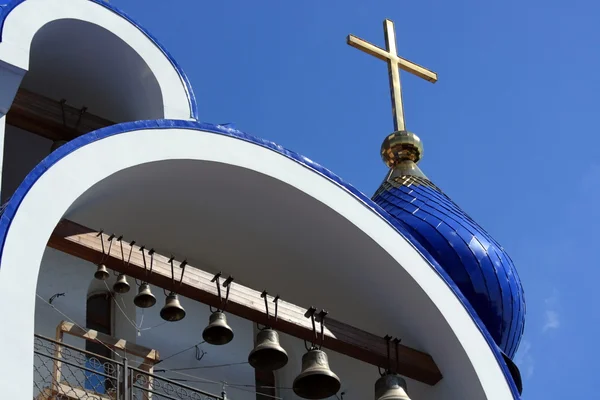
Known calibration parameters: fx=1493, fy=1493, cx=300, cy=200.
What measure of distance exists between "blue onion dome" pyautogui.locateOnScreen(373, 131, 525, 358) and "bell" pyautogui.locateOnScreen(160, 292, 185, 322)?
260 centimetres

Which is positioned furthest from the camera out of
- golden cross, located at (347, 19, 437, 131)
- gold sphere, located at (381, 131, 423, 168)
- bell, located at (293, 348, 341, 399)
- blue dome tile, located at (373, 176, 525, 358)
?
golden cross, located at (347, 19, 437, 131)

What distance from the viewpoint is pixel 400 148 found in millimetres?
11898

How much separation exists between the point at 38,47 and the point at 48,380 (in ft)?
7.77

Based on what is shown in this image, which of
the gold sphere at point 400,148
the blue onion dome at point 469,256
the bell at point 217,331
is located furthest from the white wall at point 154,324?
the gold sphere at point 400,148

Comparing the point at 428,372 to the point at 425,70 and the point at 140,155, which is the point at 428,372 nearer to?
the point at 140,155

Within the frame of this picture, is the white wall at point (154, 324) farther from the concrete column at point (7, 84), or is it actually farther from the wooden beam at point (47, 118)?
the wooden beam at point (47, 118)

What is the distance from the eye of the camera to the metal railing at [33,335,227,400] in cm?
718

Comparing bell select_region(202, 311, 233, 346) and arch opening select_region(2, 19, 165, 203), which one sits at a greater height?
arch opening select_region(2, 19, 165, 203)

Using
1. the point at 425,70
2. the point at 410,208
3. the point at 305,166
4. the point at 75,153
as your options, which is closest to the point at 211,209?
the point at 305,166

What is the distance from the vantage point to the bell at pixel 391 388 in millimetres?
7824

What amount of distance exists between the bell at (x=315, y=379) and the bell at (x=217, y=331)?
465 mm

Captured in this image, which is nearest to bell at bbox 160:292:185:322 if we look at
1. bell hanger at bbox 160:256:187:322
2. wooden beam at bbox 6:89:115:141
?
bell hanger at bbox 160:256:187:322

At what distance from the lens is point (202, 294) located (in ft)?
26.1

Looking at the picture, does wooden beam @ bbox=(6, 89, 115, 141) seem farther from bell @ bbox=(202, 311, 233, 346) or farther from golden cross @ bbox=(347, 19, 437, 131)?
golden cross @ bbox=(347, 19, 437, 131)
